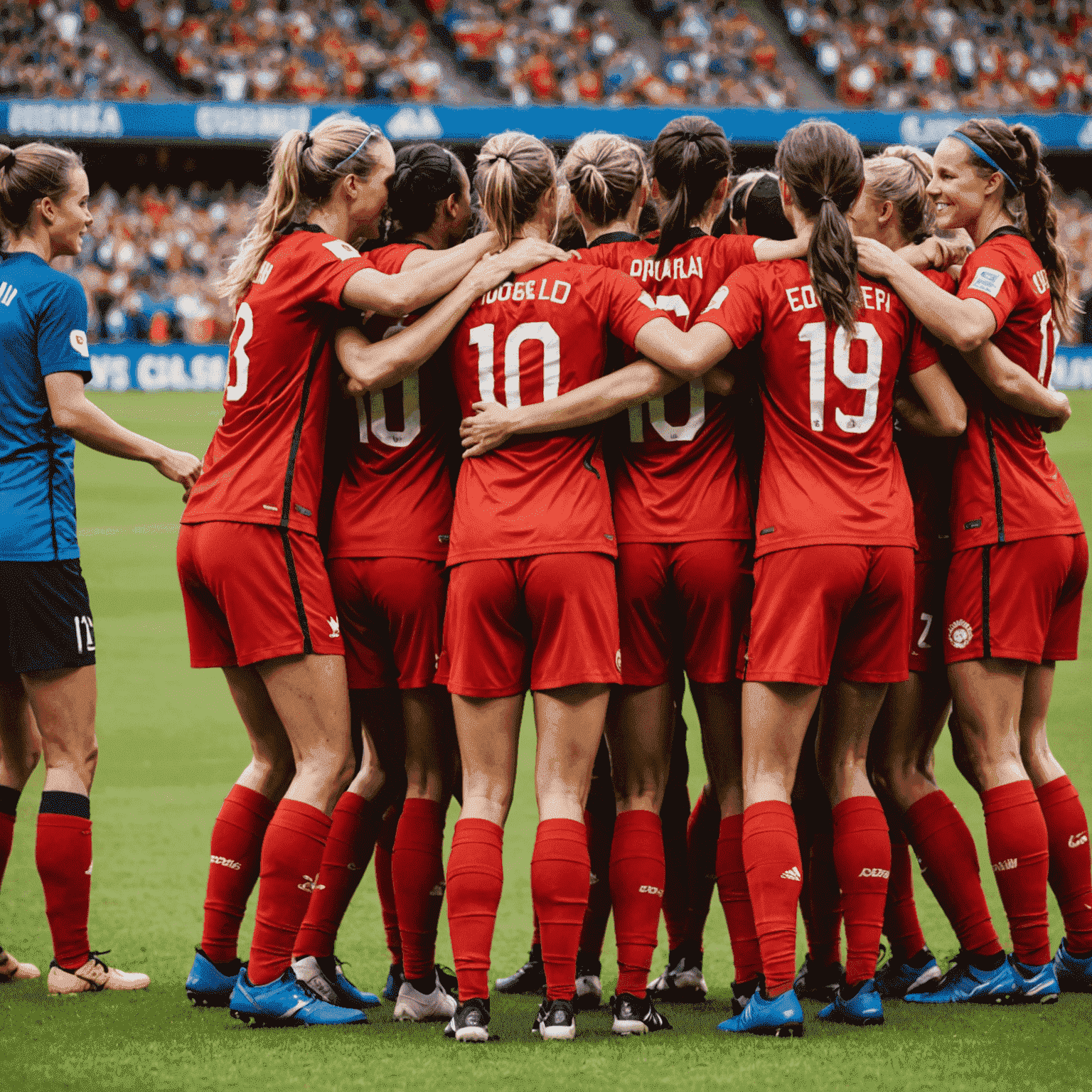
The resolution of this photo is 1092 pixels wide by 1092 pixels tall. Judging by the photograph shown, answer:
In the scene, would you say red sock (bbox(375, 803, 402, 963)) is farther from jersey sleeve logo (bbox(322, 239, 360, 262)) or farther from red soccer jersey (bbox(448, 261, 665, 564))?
jersey sleeve logo (bbox(322, 239, 360, 262))

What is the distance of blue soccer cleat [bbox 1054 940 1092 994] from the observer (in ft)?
13.1

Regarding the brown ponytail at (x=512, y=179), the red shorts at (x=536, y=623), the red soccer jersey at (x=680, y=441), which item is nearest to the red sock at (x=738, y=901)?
the red shorts at (x=536, y=623)

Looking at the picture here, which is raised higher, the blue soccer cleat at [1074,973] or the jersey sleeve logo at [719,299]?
the jersey sleeve logo at [719,299]

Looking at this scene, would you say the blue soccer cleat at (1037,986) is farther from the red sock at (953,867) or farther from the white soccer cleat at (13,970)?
the white soccer cleat at (13,970)

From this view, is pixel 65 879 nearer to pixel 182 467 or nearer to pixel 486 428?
pixel 182 467

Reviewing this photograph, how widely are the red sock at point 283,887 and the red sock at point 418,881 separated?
308mm

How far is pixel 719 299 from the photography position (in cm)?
366

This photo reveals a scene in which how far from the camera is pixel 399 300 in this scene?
12.0 feet

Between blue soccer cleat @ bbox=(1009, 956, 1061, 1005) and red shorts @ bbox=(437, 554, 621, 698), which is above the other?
red shorts @ bbox=(437, 554, 621, 698)

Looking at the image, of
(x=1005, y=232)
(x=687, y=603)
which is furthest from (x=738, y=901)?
(x=1005, y=232)

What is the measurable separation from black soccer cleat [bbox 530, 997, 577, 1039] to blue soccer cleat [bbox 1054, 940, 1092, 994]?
5.04ft

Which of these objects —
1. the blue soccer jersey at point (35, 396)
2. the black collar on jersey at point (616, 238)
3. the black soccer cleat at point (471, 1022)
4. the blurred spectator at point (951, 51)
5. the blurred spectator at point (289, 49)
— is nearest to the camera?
the black soccer cleat at point (471, 1022)

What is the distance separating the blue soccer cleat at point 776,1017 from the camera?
339cm

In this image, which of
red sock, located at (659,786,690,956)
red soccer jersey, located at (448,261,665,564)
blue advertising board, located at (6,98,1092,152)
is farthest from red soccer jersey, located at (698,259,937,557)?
blue advertising board, located at (6,98,1092,152)
